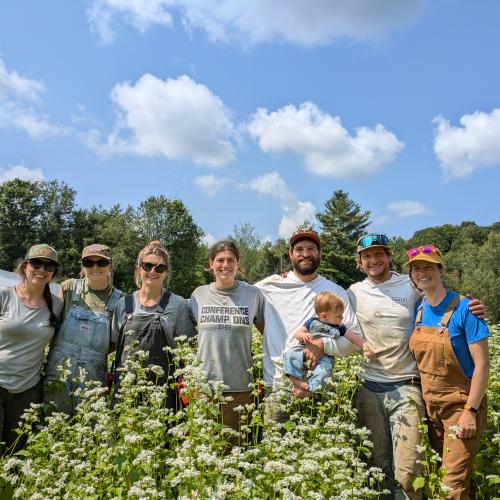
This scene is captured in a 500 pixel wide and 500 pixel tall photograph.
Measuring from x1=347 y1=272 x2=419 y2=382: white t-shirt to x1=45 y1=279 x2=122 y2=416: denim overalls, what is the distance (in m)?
2.88

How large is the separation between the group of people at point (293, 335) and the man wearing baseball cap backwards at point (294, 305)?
0.01m

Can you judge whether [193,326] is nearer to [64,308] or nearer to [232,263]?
[232,263]

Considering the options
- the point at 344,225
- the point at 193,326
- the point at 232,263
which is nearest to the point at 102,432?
the point at 193,326

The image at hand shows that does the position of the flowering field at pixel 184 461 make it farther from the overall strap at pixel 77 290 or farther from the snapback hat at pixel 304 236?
the snapback hat at pixel 304 236

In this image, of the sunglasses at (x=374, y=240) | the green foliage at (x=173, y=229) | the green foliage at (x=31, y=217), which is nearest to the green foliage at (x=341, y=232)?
the green foliage at (x=173, y=229)

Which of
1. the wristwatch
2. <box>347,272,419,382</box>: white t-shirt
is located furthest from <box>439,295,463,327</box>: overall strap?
the wristwatch

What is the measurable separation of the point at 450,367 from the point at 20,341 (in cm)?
446

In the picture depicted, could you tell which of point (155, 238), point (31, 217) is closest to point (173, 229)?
point (155, 238)

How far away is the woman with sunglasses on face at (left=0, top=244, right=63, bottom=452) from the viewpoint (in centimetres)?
500

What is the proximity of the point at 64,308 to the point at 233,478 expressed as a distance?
3.16m

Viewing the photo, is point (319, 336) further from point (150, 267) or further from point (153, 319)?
point (150, 267)

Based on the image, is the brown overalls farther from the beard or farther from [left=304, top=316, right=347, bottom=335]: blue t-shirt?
the beard

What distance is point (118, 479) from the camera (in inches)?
136

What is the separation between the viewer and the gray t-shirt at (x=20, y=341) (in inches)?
197
